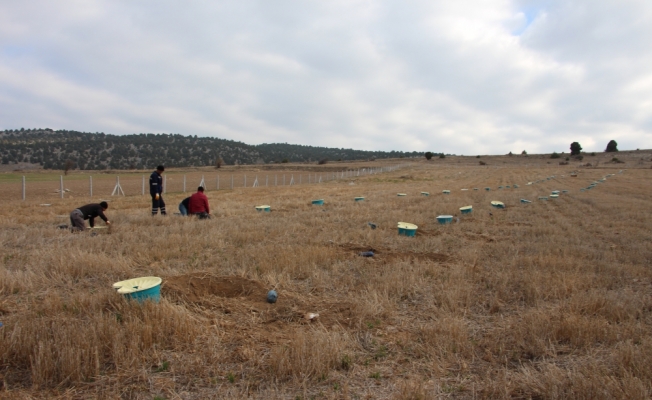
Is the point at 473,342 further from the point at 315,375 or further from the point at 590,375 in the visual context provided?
the point at 315,375

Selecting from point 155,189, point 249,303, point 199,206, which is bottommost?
point 249,303

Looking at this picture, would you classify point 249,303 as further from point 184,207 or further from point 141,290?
point 184,207

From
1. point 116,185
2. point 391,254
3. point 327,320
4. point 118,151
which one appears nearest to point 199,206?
point 391,254

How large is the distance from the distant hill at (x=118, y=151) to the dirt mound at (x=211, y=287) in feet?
334

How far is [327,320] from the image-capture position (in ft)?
16.2

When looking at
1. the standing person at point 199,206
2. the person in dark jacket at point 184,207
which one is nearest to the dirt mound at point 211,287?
the standing person at point 199,206

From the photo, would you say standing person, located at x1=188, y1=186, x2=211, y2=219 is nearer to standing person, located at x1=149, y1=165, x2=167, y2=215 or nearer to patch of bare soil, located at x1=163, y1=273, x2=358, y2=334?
standing person, located at x1=149, y1=165, x2=167, y2=215

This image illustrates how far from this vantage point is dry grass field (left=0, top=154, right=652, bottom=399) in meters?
3.49

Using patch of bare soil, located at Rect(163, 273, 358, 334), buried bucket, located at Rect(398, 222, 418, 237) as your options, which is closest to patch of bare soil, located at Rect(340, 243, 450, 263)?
buried bucket, located at Rect(398, 222, 418, 237)

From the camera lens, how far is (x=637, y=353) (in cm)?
376

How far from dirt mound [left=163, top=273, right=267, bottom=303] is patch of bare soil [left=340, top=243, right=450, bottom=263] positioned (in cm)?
304

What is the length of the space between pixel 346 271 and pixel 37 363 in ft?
15.5

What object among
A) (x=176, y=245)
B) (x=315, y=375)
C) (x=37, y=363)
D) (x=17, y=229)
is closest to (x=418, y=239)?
(x=176, y=245)

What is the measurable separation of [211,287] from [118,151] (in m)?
145
